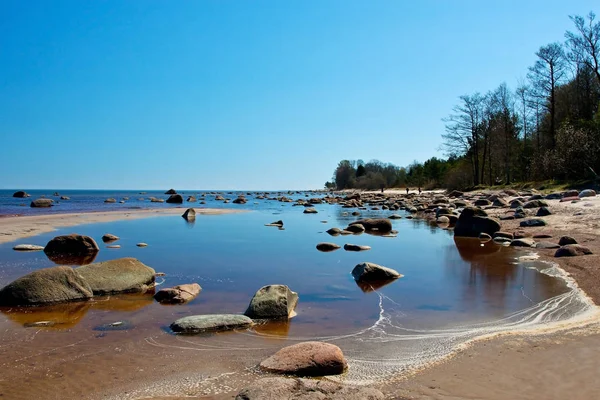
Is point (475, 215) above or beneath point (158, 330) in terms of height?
above

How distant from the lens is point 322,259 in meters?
12.7

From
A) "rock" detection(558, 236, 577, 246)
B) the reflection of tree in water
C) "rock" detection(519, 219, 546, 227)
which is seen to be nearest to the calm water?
the reflection of tree in water

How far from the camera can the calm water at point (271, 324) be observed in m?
4.92

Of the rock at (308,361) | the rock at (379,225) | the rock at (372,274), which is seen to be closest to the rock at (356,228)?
the rock at (379,225)

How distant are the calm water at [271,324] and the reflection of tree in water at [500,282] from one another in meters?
0.02

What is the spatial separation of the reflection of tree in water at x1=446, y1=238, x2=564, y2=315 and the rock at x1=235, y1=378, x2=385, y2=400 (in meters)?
4.36

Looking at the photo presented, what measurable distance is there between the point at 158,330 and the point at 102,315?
1.46 m

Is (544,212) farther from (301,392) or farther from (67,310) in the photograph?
(67,310)

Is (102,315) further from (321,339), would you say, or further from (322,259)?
(322,259)

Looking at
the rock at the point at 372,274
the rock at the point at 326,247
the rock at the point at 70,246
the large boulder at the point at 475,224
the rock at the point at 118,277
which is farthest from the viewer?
the large boulder at the point at 475,224

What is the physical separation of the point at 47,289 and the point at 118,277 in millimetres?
1362

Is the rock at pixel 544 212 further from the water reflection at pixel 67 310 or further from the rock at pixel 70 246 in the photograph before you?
the rock at pixel 70 246

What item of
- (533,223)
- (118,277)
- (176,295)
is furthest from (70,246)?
(533,223)

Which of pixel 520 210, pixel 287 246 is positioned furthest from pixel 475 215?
pixel 287 246
